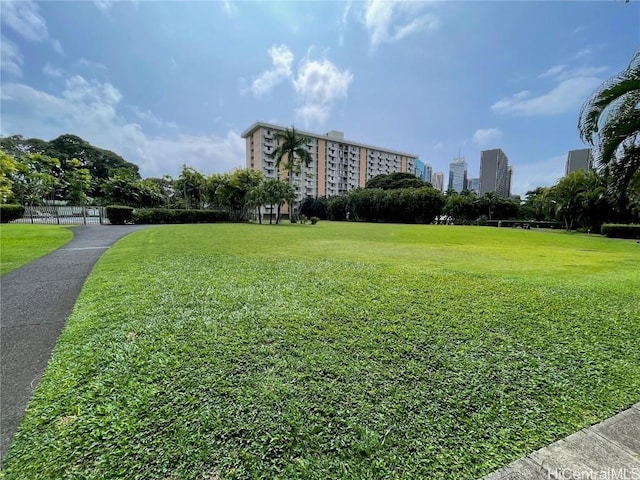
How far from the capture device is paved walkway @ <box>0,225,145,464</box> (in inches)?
72.7

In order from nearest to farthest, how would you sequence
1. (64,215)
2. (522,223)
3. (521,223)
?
(64,215) < (522,223) < (521,223)

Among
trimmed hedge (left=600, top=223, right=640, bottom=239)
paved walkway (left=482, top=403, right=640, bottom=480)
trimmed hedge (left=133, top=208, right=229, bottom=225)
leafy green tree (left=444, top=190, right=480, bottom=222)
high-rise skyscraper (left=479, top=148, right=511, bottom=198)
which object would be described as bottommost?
paved walkway (left=482, top=403, right=640, bottom=480)

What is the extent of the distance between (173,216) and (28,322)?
25.0 meters

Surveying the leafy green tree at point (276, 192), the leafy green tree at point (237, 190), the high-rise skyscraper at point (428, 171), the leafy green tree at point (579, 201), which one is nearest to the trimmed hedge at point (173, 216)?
the leafy green tree at point (237, 190)

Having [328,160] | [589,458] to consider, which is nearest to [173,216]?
[589,458]

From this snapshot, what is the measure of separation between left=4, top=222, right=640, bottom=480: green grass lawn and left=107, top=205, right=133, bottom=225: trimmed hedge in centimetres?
2132

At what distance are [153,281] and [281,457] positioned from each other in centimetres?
396

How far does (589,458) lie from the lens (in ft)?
4.76

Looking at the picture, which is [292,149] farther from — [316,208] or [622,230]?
[622,230]

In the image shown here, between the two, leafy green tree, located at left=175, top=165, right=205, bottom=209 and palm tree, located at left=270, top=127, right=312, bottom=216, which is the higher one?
palm tree, located at left=270, top=127, right=312, bottom=216

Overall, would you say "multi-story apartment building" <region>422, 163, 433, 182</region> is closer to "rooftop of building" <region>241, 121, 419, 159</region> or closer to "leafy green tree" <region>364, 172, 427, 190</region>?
"rooftop of building" <region>241, 121, 419, 159</region>

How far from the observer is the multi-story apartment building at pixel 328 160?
200ft

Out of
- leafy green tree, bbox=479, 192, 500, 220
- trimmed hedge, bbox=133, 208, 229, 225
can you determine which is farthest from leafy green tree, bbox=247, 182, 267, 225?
leafy green tree, bbox=479, 192, 500, 220

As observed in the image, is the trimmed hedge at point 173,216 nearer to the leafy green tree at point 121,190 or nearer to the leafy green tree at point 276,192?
the leafy green tree at point 276,192
